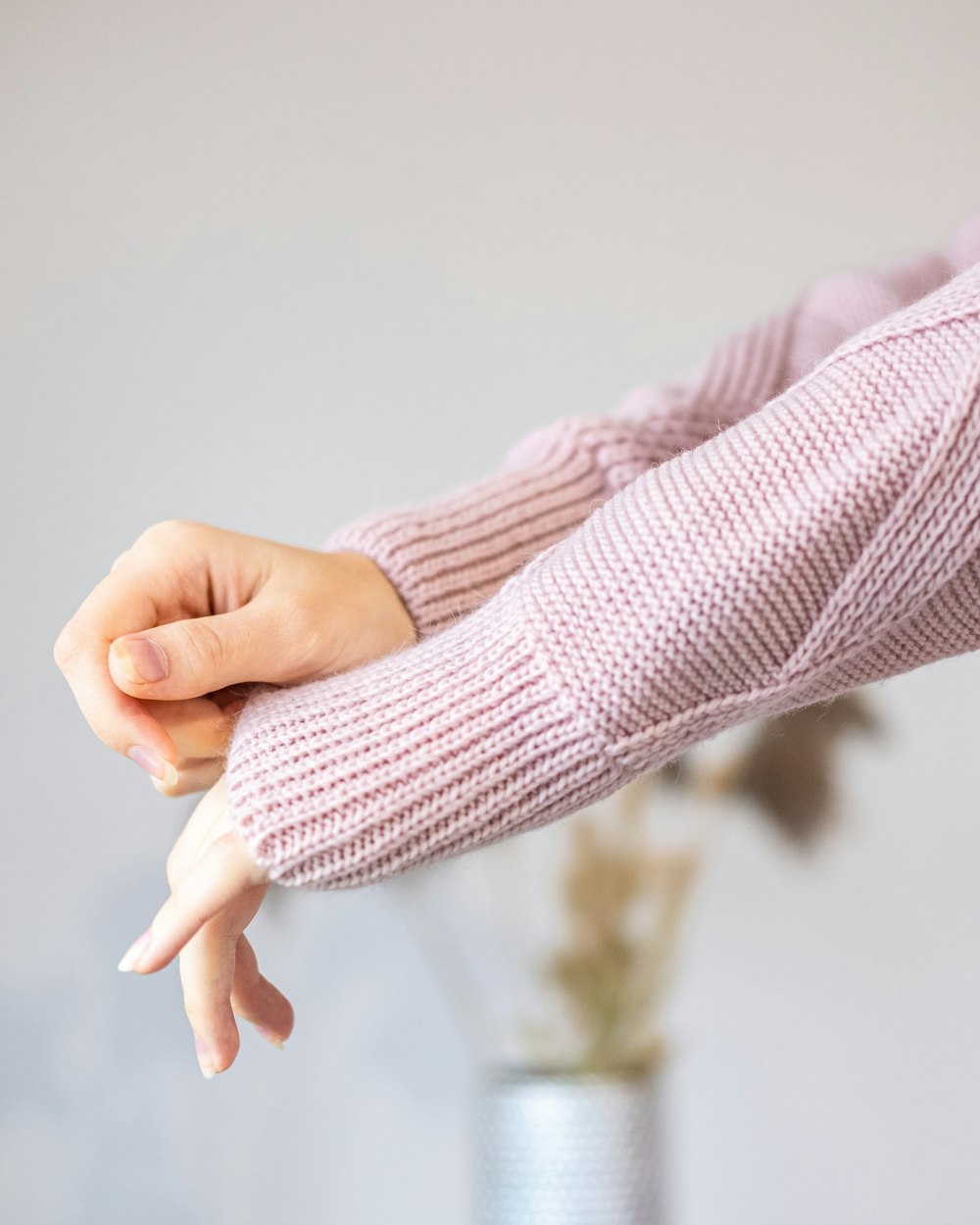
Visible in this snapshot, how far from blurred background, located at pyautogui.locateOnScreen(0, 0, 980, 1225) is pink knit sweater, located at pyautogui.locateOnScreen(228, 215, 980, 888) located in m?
0.80

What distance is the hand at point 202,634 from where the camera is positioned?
588 mm

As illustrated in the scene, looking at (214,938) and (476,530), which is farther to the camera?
(476,530)

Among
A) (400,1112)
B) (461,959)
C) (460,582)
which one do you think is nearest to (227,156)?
(460,582)

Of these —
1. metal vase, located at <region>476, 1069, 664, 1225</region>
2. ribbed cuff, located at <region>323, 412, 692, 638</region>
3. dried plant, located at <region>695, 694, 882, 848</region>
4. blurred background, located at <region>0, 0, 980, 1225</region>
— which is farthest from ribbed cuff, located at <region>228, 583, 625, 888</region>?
dried plant, located at <region>695, 694, 882, 848</region>

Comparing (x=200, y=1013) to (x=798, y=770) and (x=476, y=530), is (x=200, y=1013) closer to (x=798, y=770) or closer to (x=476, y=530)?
(x=476, y=530)

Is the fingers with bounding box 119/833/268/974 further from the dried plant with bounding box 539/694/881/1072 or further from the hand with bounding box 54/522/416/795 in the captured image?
the dried plant with bounding box 539/694/881/1072

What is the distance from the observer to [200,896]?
541 mm

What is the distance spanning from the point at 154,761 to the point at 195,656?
62 mm

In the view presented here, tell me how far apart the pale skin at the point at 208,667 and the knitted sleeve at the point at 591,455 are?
Result: 0.11 ft

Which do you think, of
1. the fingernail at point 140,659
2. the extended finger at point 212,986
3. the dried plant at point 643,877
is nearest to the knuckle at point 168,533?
the fingernail at point 140,659

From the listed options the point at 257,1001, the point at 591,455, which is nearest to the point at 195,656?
the point at 257,1001

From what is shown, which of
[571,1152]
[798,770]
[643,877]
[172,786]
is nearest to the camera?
[172,786]

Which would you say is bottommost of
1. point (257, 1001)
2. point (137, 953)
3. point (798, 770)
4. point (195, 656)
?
point (798, 770)

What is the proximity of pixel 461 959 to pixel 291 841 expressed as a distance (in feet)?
3.01
